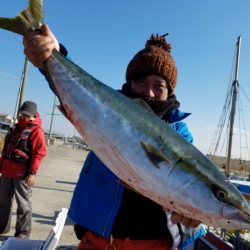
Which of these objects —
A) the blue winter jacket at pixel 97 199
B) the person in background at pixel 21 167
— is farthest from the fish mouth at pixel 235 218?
the person in background at pixel 21 167

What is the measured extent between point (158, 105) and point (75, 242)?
4474 millimetres

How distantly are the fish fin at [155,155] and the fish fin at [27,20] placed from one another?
1.25 meters

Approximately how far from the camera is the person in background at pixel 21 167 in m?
6.18

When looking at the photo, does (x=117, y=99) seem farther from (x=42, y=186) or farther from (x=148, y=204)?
(x=42, y=186)

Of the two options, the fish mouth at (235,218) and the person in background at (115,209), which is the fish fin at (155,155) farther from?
the person in background at (115,209)

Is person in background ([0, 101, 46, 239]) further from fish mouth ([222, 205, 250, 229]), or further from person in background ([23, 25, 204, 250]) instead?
fish mouth ([222, 205, 250, 229])

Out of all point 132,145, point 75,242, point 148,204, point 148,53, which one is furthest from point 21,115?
point 132,145

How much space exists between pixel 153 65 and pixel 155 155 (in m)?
1.25

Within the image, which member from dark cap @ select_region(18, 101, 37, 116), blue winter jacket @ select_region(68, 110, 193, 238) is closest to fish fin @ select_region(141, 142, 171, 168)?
blue winter jacket @ select_region(68, 110, 193, 238)

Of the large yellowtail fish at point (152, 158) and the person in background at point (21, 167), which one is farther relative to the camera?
the person in background at point (21, 167)

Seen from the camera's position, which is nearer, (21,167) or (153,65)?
(153,65)

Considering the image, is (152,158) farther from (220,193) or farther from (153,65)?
(153,65)

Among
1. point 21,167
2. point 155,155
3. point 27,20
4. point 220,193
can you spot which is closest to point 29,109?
point 21,167

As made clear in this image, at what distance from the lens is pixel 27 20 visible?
101 inches
